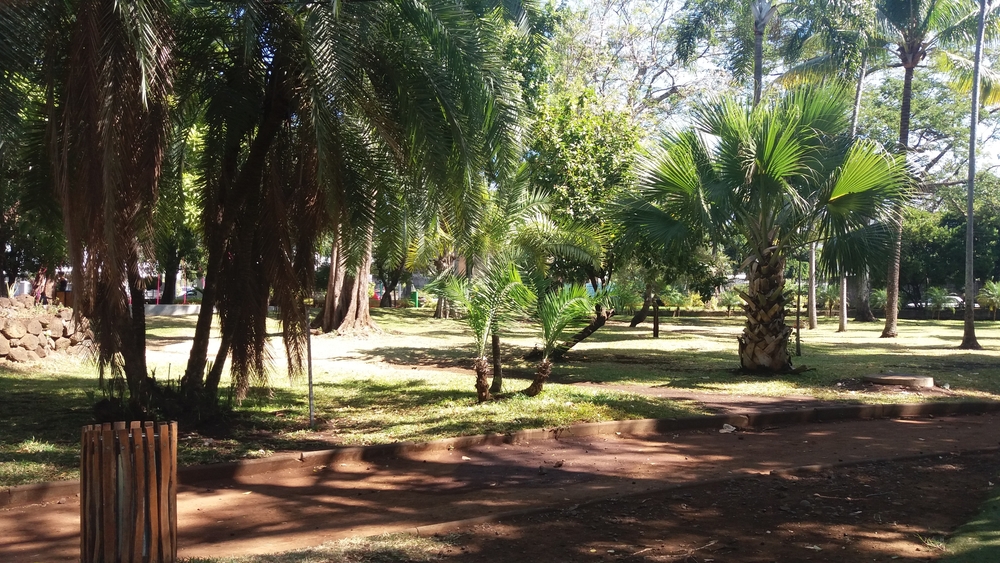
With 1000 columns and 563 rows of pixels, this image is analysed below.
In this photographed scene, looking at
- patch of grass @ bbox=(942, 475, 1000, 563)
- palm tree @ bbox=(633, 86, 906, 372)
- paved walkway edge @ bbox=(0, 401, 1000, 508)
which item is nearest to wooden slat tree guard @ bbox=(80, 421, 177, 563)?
paved walkway edge @ bbox=(0, 401, 1000, 508)

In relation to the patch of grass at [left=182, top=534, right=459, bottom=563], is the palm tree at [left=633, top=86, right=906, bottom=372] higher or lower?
higher

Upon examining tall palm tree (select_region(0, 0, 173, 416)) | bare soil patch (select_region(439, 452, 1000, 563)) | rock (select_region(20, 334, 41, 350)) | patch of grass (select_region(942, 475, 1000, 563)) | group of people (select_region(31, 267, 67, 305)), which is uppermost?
tall palm tree (select_region(0, 0, 173, 416))

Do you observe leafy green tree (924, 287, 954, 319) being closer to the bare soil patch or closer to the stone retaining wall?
the bare soil patch

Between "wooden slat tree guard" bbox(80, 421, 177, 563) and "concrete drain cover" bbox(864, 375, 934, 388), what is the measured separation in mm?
12168

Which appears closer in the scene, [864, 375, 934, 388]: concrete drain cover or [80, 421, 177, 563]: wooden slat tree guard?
[80, 421, 177, 563]: wooden slat tree guard

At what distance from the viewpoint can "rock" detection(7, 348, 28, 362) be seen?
Result: 13883 millimetres

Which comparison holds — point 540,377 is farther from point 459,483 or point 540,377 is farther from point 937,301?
point 937,301

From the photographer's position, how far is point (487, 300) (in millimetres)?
10812

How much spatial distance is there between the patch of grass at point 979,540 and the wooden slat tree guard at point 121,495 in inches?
176

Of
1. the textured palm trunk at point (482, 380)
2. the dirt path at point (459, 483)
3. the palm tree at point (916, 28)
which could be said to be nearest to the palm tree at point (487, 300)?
the textured palm trunk at point (482, 380)

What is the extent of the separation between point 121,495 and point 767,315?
12994 mm

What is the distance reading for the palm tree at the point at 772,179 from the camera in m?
13.4

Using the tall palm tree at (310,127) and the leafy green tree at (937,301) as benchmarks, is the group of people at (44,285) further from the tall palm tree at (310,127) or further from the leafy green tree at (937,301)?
the leafy green tree at (937,301)

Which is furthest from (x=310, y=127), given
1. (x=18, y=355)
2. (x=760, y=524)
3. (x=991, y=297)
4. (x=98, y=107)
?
(x=991, y=297)
